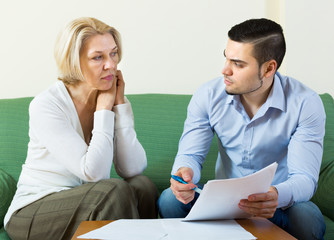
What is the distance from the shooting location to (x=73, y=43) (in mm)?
1596

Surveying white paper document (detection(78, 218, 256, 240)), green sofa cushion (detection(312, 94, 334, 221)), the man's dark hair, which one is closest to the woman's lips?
the man's dark hair

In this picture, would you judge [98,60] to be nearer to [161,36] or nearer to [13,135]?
[13,135]

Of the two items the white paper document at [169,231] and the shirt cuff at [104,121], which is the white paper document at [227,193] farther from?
the shirt cuff at [104,121]

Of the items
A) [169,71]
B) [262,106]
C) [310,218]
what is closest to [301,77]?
[169,71]

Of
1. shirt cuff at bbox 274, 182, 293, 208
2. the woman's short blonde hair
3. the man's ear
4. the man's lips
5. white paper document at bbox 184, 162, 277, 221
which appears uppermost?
the woman's short blonde hair

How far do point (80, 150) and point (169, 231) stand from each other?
1.79 feet

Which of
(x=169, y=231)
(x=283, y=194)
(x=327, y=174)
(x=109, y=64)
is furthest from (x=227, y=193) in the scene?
(x=327, y=174)

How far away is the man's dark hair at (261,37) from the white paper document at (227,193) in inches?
20.8

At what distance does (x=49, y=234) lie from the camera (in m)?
1.43

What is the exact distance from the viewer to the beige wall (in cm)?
238

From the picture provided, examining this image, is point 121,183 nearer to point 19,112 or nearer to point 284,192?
point 284,192

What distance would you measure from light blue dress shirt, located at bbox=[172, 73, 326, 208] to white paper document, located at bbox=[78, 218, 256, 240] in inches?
15.2

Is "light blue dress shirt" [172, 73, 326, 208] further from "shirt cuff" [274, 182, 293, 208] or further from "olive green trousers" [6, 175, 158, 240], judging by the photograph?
"olive green trousers" [6, 175, 158, 240]

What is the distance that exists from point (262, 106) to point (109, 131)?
54 cm
